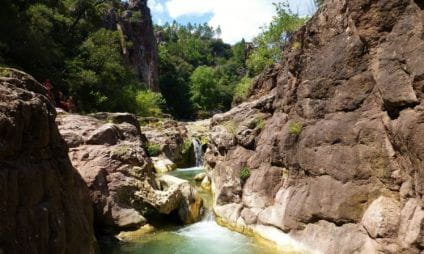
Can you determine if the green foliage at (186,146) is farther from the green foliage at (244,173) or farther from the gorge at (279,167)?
the green foliage at (244,173)

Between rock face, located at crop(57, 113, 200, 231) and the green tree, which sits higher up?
the green tree

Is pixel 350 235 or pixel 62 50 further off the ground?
pixel 62 50

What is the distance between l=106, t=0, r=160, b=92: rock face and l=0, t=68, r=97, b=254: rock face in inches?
1870

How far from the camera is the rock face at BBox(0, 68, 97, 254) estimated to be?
24.6 ft

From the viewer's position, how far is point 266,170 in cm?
1603

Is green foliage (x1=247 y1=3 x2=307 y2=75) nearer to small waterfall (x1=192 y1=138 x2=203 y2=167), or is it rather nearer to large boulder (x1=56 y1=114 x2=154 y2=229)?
small waterfall (x1=192 y1=138 x2=203 y2=167)

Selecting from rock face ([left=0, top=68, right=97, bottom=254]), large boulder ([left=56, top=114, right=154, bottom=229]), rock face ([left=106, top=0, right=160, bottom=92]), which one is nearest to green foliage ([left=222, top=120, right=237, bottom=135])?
large boulder ([left=56, top=114, right=154, bottom=229])

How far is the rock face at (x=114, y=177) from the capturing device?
1455cm

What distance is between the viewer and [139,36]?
64.1 m

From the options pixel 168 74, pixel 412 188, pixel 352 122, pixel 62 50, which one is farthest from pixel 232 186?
pixel 168 74

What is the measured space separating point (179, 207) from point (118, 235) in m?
2.94

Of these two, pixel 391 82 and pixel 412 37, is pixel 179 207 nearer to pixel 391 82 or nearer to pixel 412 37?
pixel 391 82

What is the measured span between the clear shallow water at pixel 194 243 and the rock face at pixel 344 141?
93 cm

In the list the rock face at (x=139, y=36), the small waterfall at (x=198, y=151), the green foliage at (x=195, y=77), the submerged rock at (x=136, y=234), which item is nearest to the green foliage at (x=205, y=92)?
the green foliage at (x=195, y=77)
